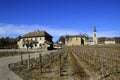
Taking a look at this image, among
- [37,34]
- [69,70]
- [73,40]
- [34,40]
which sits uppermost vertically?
[37,34]

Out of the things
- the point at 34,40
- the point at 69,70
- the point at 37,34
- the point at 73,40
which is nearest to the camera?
the point at 69,70

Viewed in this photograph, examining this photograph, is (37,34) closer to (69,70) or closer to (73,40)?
(73,40)

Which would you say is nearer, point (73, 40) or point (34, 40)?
point (34, 40)

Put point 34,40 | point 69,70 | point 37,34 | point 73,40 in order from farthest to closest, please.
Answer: point 73,40, point 37,34, point 34,40, point 69,70

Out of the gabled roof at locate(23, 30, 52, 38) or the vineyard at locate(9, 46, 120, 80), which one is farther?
the gabled roof at locate(23, 30, 52, 38)

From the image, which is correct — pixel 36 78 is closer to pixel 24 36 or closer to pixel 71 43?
pixel 24 36

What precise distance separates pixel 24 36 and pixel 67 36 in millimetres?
53490

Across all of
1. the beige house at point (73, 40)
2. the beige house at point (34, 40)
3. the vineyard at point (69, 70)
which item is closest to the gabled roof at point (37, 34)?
the beige house at point (34, 40)

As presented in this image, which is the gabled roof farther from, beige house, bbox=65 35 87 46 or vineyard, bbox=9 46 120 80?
vineyard, bbox=9 46 120 80

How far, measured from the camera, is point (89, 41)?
182125mm

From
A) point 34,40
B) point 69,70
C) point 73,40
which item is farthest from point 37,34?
point 69,70

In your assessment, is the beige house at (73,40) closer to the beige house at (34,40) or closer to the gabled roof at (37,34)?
the beige house at (34,40)

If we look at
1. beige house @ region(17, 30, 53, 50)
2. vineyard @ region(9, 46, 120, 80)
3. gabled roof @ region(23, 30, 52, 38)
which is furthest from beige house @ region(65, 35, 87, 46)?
vineyard @ region(9, 46, 120, 80)

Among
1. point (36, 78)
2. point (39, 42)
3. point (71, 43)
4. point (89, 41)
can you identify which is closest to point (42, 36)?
point (39, 42)
